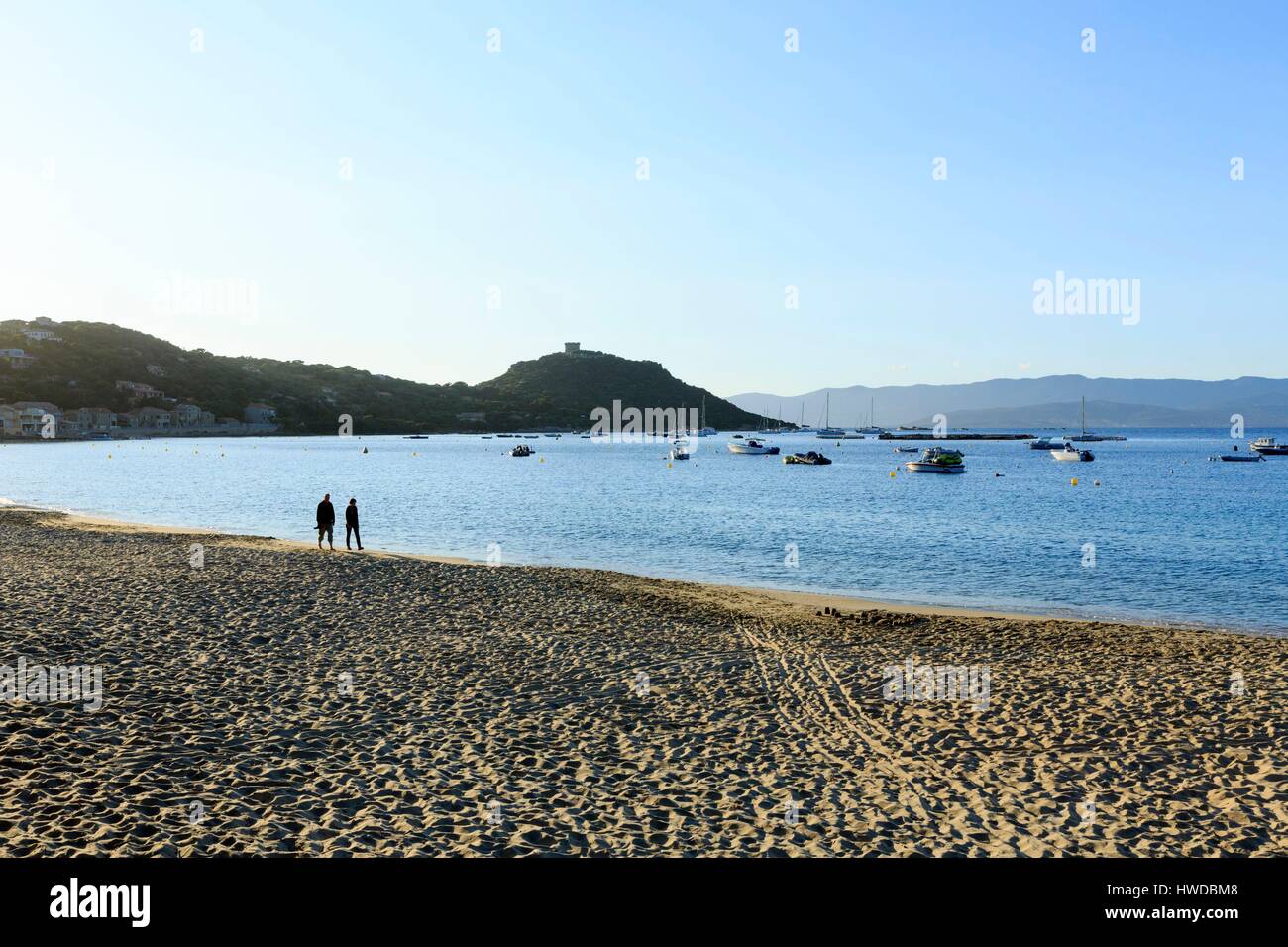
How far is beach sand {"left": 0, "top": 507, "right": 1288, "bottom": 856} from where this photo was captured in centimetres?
859

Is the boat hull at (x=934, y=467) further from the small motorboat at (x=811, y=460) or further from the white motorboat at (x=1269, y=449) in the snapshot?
the white motorboat at (x=1269, y=449)

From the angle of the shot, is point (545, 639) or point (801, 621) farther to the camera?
point (801, 621)

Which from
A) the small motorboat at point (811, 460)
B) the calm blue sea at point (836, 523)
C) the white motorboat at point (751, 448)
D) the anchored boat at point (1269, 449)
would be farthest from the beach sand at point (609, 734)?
the anchored boat at point (1269, 449)

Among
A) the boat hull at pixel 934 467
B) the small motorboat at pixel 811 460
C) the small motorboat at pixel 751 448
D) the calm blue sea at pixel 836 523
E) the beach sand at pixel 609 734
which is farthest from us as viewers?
the small motorboat at pixel 751 448

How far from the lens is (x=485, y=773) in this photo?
10.1 meters

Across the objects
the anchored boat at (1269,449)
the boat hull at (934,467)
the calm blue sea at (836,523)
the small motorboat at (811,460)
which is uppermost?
the anchored boat at (1269,449)

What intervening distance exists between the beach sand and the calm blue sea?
10185 millimetres

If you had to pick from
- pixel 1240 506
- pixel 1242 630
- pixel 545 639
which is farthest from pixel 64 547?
pixel 1240 506

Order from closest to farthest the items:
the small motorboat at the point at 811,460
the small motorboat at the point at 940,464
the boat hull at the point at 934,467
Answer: the small motorboat at the point at 940,464, the boat hull at the point at 934,467, the small motorboat at the point at 811,460

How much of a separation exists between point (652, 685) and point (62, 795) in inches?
334

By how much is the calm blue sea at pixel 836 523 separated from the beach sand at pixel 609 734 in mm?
10185

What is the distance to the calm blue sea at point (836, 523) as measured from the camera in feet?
99.9

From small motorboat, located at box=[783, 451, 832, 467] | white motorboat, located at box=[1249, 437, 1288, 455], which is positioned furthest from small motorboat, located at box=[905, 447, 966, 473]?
white motorboat, located at box=[1249, 437, 1288, 455]
